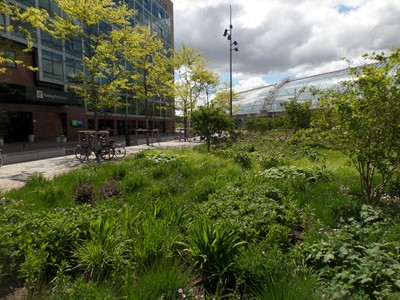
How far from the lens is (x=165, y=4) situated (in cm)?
6053

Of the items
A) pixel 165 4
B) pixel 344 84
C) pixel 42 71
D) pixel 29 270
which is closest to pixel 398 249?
pixel 344 84

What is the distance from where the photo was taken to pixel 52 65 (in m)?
29.3

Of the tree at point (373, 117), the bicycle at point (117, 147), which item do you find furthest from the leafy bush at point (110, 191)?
the bicycle at point (117, 147)

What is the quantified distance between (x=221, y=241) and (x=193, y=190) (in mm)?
2672

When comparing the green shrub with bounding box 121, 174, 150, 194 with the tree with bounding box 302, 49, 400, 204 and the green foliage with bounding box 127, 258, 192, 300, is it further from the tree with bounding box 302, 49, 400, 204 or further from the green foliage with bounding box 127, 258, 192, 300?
the tree with bounding box 302, 49, 400, 204

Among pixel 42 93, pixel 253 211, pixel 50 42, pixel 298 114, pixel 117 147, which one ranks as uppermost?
pixel 50 42

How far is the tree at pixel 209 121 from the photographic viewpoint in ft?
46.8

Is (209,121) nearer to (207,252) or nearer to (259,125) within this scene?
(207,252)

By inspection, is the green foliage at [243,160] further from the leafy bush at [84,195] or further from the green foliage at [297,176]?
the leafy bush at [84,195]

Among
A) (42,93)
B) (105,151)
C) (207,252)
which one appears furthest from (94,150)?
(42,93)

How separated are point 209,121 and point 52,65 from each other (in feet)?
81.4

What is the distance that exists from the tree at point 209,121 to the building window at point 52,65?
2320 centimetres

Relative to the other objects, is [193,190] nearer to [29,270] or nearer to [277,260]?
[277,260]

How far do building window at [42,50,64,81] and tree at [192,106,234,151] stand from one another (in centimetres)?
2320
